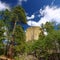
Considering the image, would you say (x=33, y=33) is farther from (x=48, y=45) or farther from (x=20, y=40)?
(x=48, y=45)

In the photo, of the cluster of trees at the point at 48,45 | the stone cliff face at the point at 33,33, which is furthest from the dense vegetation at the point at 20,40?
the stone cliff face at the point at 33,33

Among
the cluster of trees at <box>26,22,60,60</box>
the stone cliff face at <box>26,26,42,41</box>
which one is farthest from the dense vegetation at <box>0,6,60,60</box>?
the stone cliff face at <box>26,26,42,41</box>

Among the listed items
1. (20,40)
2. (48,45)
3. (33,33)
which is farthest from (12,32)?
(33,33)

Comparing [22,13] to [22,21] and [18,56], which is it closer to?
[22,21]

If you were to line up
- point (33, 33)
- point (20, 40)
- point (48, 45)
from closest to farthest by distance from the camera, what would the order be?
point (48, 45) < point (20, 40) < point (33, 33)

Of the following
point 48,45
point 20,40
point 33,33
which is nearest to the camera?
point 48,45

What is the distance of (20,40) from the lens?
42.0 metres

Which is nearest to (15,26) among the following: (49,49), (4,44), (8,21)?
(8,21)

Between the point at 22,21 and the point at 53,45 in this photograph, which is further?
the point at 22,21

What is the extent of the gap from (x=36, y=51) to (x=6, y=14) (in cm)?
823

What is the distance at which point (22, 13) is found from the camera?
45.3m

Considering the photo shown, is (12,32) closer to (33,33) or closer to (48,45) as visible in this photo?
(48,45)

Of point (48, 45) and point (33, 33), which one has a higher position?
point (33, 33)

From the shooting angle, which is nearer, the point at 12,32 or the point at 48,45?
the point at 48,45
